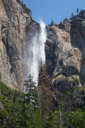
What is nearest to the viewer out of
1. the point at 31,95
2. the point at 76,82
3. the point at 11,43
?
the point at 31,95

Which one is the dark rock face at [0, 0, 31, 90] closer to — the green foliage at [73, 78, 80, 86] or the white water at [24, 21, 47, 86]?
the white water at [24, 21, 47, 86]

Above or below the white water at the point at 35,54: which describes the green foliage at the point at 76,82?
below

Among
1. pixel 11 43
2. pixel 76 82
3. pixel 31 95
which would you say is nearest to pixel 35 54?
pixel 11 43

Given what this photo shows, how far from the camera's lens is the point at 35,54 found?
176 feet

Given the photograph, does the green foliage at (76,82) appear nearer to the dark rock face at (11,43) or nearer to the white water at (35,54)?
the white water at (35,54)

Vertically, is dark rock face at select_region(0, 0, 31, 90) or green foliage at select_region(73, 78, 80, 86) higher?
dark rock face at select_region(0, 0, 31, 90)

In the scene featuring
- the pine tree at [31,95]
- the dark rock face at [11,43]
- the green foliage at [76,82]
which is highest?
the dark rock face at [11,43]

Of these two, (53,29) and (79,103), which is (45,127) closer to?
(79,103)

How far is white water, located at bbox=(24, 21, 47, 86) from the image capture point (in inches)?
1960

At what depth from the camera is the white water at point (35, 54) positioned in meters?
49.8

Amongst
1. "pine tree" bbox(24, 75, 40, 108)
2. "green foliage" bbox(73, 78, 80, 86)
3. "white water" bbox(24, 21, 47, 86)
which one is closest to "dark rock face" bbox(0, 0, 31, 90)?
"white water" bbox(24, 21, 47, 86)

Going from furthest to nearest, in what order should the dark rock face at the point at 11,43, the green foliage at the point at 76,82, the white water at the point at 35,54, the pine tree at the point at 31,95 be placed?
1. the white water at the point at 35,54
2. the green foliage at the point at 76,82
3. the dark rock face at the point at 11,43
4. the pine tree at the point at 31,95

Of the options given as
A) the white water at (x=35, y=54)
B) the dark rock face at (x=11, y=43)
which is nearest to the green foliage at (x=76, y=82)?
the white water at (x=35, y=54)

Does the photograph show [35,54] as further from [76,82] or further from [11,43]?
[76,82]
